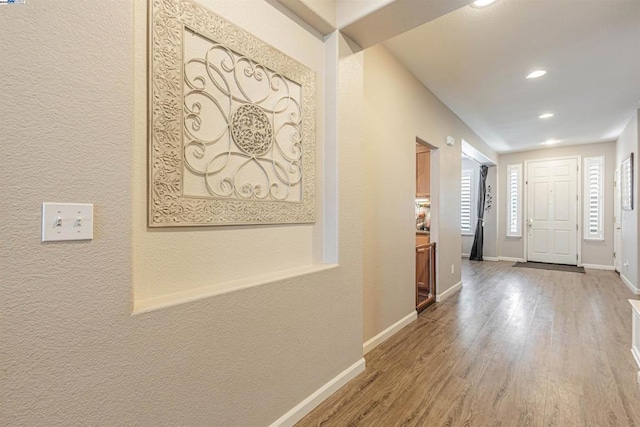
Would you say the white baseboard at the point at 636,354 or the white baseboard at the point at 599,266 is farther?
the white baseboard at the point at 599,266

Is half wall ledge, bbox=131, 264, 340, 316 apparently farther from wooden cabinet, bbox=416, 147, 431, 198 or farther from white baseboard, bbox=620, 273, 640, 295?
white baseboard, bbox=620, 273, 640, 295

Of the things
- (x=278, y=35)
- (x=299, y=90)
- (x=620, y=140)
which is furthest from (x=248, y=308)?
(x=620, y=140)

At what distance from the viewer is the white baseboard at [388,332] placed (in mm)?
2596

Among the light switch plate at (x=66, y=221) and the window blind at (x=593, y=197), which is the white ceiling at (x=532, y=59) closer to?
the window blind at (x=593, y=197)

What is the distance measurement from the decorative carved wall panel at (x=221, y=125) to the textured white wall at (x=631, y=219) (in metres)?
5.21

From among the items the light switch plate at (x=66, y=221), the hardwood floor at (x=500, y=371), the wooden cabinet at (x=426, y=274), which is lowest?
the hardwood floor at (x=500, y=371)

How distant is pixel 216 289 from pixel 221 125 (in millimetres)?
775

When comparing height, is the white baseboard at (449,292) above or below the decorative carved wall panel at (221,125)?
below

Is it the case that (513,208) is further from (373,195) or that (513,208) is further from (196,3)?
(196,3)

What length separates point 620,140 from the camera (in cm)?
561

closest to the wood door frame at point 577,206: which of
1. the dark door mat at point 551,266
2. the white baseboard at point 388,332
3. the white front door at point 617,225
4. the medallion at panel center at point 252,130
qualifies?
the dark door mat at point 551,266

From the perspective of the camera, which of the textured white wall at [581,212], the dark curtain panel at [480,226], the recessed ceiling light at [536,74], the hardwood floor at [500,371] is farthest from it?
the dark curtain panel at [480,226]

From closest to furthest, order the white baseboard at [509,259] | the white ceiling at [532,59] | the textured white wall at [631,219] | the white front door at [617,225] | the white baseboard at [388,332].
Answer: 1. the white ceiling at [532,59]
2. the white baseboard at [388,332]
3. the textured white wall at [631,219]
4. the white front door at [617,225]
5. the white baseboard at [509,259]

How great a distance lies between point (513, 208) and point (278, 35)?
7.40m
